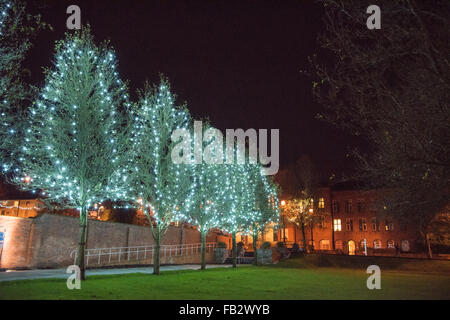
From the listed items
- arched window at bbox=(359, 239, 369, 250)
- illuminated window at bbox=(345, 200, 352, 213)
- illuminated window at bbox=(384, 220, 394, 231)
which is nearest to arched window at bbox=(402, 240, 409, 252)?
illuminated window at bbox=(384, 220, 394, 231)

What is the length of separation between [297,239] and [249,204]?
3012 centimetres

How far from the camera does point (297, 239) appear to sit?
5394 centimetres

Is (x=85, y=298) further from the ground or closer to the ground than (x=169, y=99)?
closer to the ground

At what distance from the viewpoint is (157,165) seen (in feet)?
61.4

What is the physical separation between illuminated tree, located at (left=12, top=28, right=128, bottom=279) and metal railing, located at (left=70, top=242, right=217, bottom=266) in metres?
7.92

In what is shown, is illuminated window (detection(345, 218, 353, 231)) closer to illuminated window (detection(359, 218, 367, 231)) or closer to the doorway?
illuminated window (detection(359, 218, 367, 231))

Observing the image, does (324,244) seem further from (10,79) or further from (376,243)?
(10,79)

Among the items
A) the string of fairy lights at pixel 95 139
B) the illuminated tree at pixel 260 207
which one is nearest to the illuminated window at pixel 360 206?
the illuminated tree at pixel 260 207

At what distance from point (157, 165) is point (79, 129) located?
17.1 ft

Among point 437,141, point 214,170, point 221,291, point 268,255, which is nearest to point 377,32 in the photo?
point 437,141

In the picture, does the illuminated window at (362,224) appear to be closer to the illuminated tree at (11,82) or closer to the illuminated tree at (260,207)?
the illuminated tree at (260,207)

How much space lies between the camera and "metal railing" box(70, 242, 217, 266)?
23.2m

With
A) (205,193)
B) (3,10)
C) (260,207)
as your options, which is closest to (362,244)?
(260,207)
